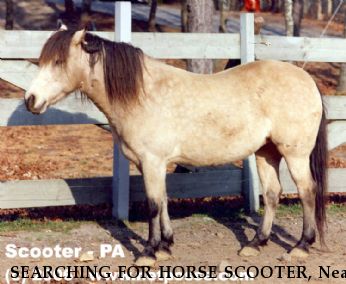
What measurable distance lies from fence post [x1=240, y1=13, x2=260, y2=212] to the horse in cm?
112

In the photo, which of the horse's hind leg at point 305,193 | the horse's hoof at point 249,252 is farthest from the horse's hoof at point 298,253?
the horse's hoof at point 249,252

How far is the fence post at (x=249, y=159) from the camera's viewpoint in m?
6.77

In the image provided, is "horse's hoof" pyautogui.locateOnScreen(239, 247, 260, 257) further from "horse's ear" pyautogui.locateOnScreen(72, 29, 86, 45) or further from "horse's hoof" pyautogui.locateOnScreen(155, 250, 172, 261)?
"horse's ear" pyautogui.locateOnScreen(72, 29, 86, 45)

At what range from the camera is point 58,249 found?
18.7ft

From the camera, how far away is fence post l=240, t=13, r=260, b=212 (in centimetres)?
677

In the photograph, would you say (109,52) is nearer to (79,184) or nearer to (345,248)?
(79,184)

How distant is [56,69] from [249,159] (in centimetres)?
263

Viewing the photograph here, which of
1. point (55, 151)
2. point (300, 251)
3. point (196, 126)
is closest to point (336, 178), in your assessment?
point (300, 251)

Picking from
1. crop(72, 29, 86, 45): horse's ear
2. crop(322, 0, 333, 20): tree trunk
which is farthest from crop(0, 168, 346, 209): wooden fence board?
crop(322, 0, 333, 20): tree trunk

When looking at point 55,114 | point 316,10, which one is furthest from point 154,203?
point 316,10

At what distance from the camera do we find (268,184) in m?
5.89

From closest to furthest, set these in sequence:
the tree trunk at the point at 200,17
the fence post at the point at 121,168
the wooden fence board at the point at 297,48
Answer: the fence post at the point at 121,168 < the wooden fence board at the point at 297,48 < the tree trunk at the point at 200,17

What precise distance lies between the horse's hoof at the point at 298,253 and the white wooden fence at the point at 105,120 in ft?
4.84

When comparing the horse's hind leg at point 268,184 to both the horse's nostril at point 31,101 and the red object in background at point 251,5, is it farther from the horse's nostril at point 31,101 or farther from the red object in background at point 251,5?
the red object in background at point 251,5
